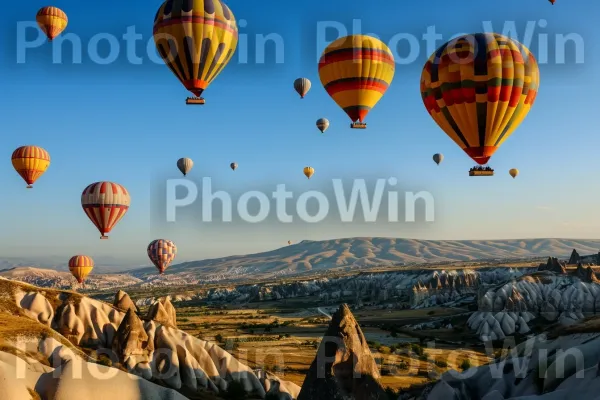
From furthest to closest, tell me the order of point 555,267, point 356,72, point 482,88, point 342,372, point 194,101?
point 555,267
point 356,72
point 194,101
point 482,88
point 342,372

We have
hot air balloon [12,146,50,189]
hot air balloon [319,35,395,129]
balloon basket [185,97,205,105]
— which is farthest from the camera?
hot air balloon [12,146,50,189]

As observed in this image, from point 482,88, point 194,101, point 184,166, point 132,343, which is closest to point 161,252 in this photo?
point 184,166

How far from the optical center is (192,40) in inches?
1762

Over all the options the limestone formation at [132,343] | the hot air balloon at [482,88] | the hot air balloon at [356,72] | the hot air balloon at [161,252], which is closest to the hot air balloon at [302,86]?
the hot air balloon at [356,72]

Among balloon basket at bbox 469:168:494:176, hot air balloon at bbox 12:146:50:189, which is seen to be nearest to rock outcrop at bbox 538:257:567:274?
balloon basket at bbox 469:168:494:176

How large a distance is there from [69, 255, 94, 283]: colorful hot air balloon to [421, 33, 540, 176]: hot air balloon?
76616 mm

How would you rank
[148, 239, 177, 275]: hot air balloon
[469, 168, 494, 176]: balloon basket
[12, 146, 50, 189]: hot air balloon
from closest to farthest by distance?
[469, 168, 494, 176]: balloon basket, [12, 146, 50, 189]: hot air balloon, [148, 239, 177, 275]: hot air balloon

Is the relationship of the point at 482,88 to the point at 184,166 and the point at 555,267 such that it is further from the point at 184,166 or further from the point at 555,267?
the point at 555,267

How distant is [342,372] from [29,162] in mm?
59791

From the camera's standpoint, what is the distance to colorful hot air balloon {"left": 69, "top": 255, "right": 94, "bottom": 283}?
97.4 metres

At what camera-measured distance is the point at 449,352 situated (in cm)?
7250

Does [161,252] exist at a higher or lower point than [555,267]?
higher

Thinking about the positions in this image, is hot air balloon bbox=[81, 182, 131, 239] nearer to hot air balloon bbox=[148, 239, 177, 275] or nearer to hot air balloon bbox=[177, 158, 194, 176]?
hot air balloon bbox=[177, 158, 194, 176]

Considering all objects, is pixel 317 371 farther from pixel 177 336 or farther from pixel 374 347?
pixel 374 347
